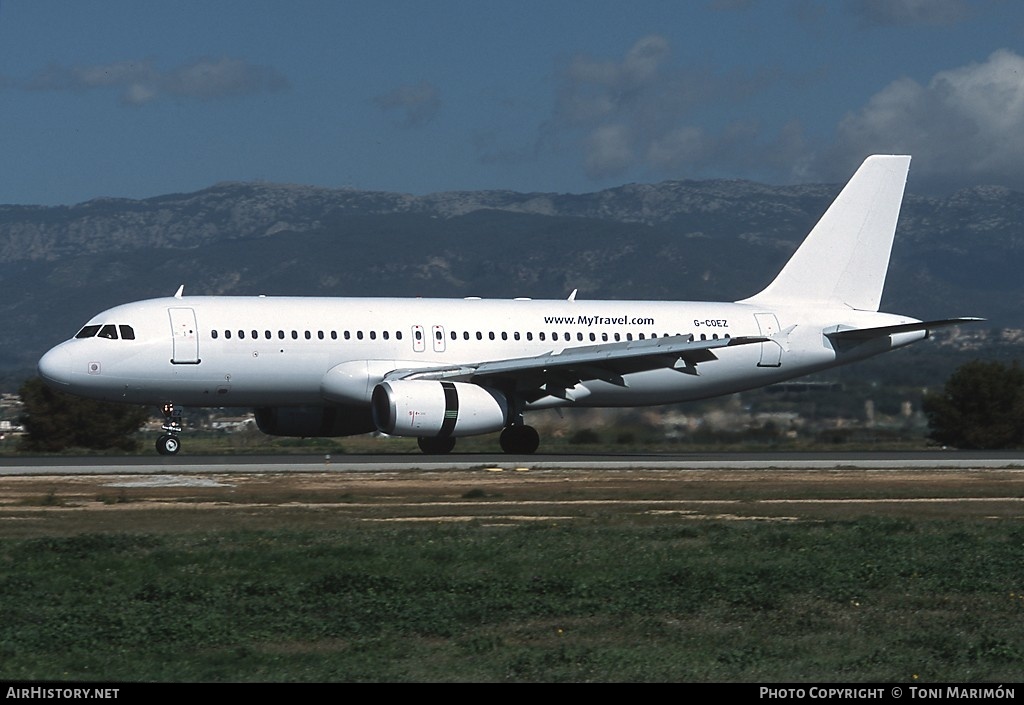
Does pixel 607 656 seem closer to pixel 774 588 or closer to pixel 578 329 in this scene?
pixel 774 588

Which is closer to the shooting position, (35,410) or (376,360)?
(376,360)

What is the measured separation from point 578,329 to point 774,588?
25.3m

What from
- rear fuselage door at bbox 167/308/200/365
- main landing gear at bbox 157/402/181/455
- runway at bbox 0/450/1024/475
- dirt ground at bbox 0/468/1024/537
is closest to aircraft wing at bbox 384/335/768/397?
runway at bbox 0/450/1024/475

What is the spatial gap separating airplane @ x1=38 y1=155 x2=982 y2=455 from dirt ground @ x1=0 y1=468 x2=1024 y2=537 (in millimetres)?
6028

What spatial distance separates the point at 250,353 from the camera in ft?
119

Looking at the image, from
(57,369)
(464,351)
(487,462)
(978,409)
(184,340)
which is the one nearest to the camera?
(487,462)

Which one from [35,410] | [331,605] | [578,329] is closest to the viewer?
[331,605]

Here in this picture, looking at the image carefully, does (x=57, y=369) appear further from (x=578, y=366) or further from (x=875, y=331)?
(x=875, y=331)

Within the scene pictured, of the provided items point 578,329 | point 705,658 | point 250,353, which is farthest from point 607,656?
point 578,329

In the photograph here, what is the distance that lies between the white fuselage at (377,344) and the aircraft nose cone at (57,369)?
0.9 inches

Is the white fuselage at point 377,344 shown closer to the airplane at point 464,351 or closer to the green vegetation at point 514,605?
the airplane at point 464,351

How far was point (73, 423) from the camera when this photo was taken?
160 ft

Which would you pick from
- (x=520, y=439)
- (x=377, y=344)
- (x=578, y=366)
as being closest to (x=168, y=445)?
(x=377, y=344)

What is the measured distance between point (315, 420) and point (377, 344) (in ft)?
9.02
